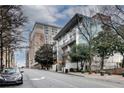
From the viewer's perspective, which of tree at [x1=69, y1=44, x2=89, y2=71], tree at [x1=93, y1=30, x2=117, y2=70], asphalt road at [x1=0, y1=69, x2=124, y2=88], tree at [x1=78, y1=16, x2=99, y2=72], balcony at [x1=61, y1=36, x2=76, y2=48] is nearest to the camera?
asphalt road at [x1=0, y1=69, x2=124, y2=88]

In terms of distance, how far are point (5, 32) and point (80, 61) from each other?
28945mm

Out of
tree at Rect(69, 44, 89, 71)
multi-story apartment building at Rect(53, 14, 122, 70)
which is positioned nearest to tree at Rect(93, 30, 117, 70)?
multi-story apartment building at Rect(53, 14, 122, 70)

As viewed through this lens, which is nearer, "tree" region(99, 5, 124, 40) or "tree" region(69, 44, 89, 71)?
"tree" region(99, 5, 124, 40)

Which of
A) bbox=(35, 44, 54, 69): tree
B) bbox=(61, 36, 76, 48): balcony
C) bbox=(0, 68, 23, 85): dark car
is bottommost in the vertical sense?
bbox=(0, 68, 23, 85): dark car

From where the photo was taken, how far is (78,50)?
1955 inches

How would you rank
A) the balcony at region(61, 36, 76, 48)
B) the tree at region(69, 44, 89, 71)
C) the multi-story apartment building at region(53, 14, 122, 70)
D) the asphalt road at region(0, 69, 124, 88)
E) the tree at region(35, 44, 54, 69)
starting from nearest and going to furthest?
the asphalt road at region(0, 69, 124, 88) < the multi-story apartment building at region(53, 14, 122, 70) < the tree at region(69, 44, 89, 71) < the balcony at region(61, 36, 76, 48) < the tree at region(35, 44, 54, 69)

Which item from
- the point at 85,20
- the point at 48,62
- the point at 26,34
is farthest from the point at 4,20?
the point at 48,62

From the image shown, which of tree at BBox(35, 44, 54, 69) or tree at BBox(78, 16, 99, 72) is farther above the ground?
tree at BBox(78, 16, 99, 72)

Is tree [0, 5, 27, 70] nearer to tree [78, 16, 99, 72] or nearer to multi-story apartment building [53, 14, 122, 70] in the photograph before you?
multi-story apartment building [53, 14, 122, 70]

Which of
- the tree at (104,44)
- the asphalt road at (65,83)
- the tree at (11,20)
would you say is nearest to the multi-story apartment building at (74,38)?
the tree at (104,44)

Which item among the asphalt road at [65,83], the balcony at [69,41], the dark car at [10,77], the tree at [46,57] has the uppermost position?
the balcony at [69,41]

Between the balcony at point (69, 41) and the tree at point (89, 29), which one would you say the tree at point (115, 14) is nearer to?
the tree at point (89, 29)

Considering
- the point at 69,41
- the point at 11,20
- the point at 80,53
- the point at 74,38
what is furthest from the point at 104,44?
the point at 11,20
